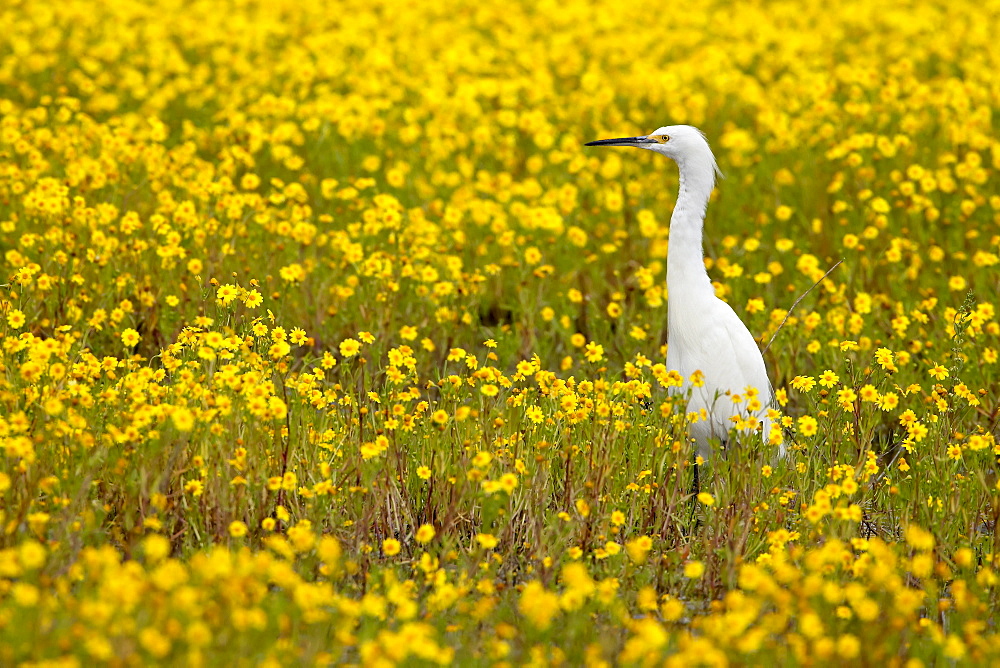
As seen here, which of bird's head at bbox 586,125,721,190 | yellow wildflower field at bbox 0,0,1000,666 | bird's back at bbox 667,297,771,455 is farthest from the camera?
bird's head at bbox 586,125,721,190

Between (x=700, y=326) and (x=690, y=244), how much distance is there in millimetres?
355

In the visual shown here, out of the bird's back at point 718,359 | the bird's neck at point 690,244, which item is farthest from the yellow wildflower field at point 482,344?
the bird's neck at point 690,244

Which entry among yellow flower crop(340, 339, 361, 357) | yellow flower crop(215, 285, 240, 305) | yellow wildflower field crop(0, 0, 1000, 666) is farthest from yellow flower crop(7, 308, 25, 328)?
yellow flower crop(340, 339, 361, 357)

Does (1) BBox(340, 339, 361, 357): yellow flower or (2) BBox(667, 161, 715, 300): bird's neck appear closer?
(1) BBox(340, 339, 361, 357): yellow flower

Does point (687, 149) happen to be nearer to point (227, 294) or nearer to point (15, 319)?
point (227, 294)

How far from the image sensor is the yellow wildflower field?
3.50m

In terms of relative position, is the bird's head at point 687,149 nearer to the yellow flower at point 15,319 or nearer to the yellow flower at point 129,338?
the yellow flower at point 129,338

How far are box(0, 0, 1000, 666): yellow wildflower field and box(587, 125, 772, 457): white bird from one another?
0.84ft

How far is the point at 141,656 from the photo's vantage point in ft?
9.80

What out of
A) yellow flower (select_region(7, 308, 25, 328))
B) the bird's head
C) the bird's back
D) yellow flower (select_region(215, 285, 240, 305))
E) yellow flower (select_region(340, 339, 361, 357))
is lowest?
the bird's back

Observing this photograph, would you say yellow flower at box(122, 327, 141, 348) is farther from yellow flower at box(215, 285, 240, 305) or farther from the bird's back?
the bird's back

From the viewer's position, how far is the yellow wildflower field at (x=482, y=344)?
350 centimetres

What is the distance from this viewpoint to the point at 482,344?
6.91 metres

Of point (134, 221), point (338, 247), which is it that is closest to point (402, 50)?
point (338, 247)
